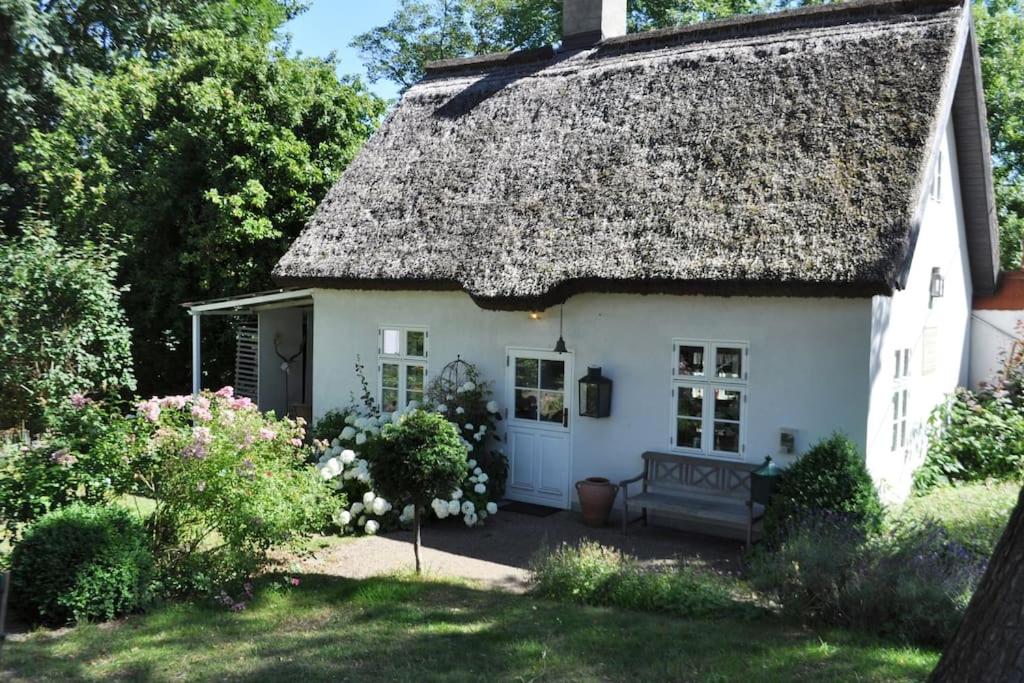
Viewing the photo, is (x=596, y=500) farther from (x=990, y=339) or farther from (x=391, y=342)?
(x=990, y=339)

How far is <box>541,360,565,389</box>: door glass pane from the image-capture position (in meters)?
11.0

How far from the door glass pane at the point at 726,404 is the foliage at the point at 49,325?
9306 mm

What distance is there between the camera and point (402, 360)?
488 inches

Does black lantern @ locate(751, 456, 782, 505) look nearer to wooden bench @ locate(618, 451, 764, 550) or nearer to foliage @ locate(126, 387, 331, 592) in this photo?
wooden bench @ locate(618, 451, 764, 550)

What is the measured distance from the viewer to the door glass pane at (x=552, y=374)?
11008 millimetres

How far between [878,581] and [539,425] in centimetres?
520

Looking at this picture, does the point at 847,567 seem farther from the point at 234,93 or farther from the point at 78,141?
the point at 78,141

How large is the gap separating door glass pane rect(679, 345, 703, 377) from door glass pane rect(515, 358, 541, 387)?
6.48 ft

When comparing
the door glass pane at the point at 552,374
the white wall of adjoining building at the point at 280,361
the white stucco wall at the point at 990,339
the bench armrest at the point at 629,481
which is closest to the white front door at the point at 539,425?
the door glass pane at the point at 552,374

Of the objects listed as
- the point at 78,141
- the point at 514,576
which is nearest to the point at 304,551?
the point at 514,576

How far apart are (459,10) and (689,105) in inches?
737

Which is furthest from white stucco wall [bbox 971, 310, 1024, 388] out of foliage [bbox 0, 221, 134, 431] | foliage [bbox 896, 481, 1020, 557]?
foliage [bbox 0, 221, 134, 431]

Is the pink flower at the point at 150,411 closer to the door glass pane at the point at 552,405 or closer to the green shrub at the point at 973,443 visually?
→ the door glass pane at the point at 552,405

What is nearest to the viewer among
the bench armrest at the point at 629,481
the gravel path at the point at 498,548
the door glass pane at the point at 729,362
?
the gravel path at the point at 498,548
